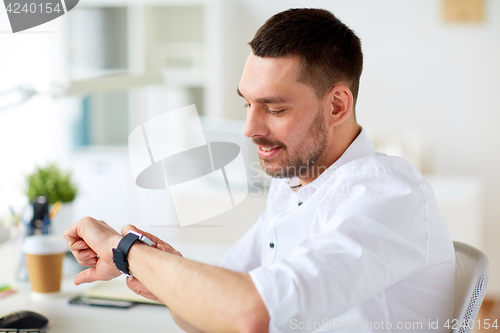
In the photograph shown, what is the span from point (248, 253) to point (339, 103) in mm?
457

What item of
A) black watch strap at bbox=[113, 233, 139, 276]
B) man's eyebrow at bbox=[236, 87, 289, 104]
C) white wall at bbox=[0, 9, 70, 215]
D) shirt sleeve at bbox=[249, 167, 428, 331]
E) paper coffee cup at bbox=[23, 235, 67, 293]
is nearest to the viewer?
shirt sleeve at bbox=[249, 167, 428, 331]

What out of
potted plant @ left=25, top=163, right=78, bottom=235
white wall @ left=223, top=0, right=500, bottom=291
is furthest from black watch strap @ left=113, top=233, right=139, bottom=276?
white wall @ left=223, top=0, right=500, bottom=291

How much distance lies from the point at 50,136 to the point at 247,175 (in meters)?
1.59

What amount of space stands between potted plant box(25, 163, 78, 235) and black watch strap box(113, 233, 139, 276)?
701 mm

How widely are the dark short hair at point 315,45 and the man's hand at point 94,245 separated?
44 centimetres

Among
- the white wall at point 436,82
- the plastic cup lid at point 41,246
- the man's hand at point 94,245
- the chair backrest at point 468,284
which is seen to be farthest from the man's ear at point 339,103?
the white wall at point 436,82

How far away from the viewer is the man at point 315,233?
0.66m

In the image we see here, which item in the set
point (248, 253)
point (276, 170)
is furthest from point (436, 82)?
point (276, 170)

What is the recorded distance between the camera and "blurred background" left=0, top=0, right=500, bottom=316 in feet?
10.3

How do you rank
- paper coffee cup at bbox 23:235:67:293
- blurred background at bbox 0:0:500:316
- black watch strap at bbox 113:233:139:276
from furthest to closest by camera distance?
blurred background at bbox 0:0:500:316
paper coffee cup at bbox 23:235:67:293
black watch strap at bbox 113:233:139:276

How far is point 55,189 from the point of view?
57.5 inches

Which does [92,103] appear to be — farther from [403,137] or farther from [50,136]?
[403,137]

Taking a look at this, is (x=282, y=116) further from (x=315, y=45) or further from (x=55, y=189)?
(x=55, y=189)

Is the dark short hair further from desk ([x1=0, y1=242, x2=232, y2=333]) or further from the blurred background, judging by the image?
the blurred background
